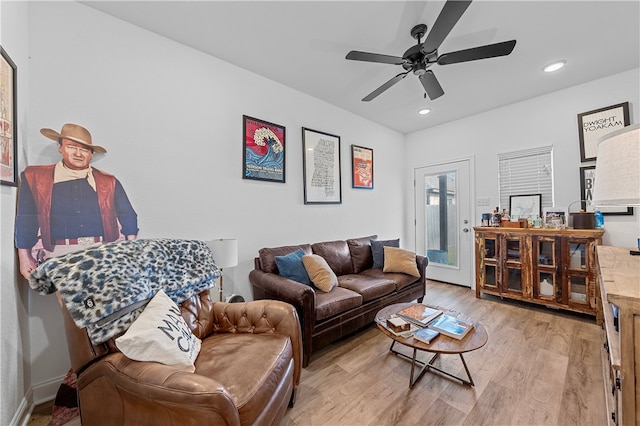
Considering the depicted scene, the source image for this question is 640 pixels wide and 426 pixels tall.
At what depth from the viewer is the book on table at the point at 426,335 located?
1.65m

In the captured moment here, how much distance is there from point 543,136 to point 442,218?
67.8 inches

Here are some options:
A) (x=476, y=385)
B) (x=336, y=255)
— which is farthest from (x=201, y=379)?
(x=336, y=255)

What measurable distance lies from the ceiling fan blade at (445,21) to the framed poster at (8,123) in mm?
2423

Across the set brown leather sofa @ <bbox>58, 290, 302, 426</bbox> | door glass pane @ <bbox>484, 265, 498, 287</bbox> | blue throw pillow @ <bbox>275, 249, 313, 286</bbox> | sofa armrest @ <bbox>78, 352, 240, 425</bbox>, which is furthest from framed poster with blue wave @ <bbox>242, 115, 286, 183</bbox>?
door glass pane @ <bbox>484, 265, 498, 287</bbox>

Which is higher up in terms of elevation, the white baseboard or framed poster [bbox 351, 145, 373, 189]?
framed poster [bbox 351, 145, 373, 189]

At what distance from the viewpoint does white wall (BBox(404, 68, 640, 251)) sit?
2740 mm

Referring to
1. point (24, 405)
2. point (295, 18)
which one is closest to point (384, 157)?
point (295, 18)

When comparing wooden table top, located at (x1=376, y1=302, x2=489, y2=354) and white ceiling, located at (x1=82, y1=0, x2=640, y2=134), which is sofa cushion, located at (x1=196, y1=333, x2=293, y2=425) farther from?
white ceiling, located at (x1=82, y1=0, x2=640, y2=134)

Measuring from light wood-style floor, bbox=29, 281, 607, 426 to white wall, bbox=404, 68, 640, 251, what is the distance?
1592 millimetres

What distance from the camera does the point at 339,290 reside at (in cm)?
245

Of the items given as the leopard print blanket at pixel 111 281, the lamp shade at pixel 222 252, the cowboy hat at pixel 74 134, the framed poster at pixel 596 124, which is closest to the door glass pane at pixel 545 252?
the framed poster at pixel 596 124

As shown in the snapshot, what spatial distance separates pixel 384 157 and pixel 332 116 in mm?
1319

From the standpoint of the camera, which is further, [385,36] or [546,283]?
[546,283]

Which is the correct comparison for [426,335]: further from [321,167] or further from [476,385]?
[321,167]
